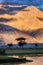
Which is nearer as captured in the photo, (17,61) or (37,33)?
(17,61)

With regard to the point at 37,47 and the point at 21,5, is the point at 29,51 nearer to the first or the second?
the point at 37,47

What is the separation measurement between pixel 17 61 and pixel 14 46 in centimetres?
42

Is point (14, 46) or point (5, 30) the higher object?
point (5, 30)

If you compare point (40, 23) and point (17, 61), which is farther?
point (40, 23)

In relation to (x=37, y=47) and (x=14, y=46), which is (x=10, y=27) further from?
(x=37, y=47)

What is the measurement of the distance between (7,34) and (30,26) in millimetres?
640

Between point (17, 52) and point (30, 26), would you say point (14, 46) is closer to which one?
point (17, 52)

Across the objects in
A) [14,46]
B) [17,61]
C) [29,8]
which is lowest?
[17,61]

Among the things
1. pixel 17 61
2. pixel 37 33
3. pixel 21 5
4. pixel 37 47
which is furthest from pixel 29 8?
pixel 17 61

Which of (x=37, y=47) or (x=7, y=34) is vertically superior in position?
(x=7, y=34)

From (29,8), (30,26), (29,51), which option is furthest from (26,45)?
(29,8)

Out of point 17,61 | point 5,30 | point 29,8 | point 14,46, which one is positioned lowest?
point 17,61

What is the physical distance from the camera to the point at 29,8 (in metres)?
5.78

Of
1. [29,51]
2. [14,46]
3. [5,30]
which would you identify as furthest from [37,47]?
[5,30]
